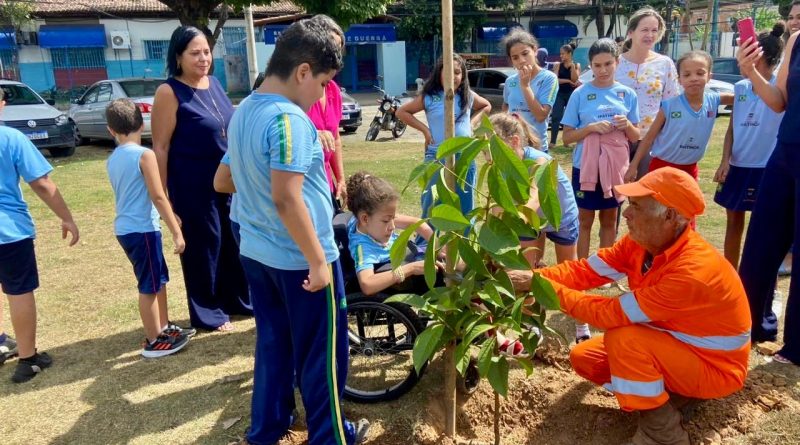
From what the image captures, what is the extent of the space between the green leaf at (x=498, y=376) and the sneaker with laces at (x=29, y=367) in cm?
277

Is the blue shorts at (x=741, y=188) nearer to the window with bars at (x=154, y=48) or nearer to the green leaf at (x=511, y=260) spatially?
the green leaf at (x=511, y=260)

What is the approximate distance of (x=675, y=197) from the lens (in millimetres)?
2346

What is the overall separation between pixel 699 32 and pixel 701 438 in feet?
112

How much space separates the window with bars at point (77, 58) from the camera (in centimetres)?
2767

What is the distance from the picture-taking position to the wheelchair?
3.00 m

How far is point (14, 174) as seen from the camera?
11.0 feet

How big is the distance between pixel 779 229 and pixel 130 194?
12.0 feet

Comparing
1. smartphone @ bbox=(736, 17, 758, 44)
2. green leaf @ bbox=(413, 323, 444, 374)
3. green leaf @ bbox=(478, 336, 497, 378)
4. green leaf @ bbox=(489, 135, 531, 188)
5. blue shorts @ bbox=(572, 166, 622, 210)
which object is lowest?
green leaf @ bbox=(478, 336, 497, 378)

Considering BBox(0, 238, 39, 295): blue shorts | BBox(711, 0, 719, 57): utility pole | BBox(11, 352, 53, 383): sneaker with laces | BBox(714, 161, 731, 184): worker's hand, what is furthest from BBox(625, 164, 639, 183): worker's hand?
BBox(711, 0, 719, 57): utility pole

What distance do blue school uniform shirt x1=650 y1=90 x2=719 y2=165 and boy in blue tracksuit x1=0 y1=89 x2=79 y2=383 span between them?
3.81m

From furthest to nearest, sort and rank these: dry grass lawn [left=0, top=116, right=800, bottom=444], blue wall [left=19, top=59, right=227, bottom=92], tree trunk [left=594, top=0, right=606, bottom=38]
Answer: tree trunk [left=594, top=0, right=606, bottom=38] < blue wall [left=19, top=59, right=227, bottom=92] < dry grass lawn [left=0, top=116, right=800, bottom=444]

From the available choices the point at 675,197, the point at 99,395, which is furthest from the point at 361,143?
the point at 675,197

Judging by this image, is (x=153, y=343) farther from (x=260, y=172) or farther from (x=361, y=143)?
(x=361, y=143)

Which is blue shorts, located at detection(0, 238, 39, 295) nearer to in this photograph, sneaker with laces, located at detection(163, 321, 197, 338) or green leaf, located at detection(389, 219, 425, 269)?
sneaker with laces, located at detection(163, 321, 197, 338)
